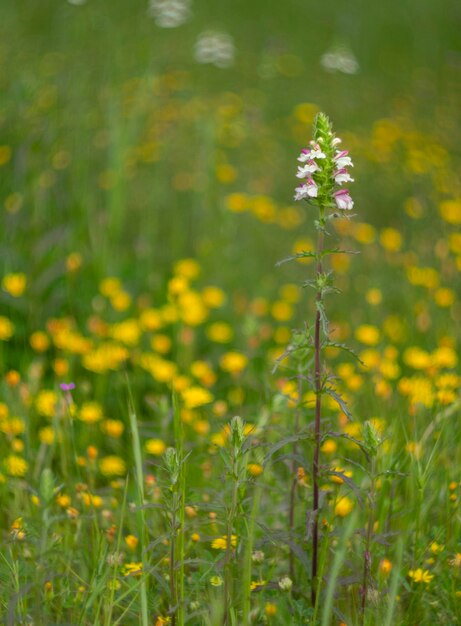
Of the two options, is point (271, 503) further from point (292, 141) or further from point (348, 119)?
point (348, 119)

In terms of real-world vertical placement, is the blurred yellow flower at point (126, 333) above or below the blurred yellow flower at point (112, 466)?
above

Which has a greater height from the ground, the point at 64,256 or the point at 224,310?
the point at 64,256

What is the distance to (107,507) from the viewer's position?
6.14ft

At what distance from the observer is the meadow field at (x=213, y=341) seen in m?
1.32

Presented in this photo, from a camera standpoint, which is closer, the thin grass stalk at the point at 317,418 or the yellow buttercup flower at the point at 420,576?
the thin grass stalk at the point at 317,418

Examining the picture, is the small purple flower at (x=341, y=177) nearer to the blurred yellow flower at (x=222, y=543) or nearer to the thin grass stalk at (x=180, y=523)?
the thin grass stalk at (x=180, y=523)

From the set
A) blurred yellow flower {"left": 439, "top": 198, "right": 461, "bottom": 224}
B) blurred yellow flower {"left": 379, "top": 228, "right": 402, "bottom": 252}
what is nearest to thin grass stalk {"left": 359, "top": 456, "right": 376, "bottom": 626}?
blurred yellow flower {"left": 379, "top": 228, "right": 402, "bottom": 252}

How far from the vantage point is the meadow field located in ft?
4.33

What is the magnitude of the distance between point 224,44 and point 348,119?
1061 millimetres

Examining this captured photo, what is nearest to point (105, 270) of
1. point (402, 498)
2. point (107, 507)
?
point (107, 507)

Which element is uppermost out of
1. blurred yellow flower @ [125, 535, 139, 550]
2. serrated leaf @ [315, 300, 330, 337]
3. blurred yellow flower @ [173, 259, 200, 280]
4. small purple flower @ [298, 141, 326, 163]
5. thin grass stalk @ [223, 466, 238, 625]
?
small purple flower @ [298, 141, 326, 163]

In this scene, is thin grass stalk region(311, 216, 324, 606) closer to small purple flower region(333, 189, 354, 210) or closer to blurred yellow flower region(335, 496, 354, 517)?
small purple flower region(333, 189, 354, 210)

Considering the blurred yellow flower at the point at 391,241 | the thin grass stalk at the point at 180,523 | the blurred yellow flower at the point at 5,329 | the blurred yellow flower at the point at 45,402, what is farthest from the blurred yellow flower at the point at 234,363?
the blurred yellow flower at the point at 391,241

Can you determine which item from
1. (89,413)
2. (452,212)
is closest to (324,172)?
(89,413)
